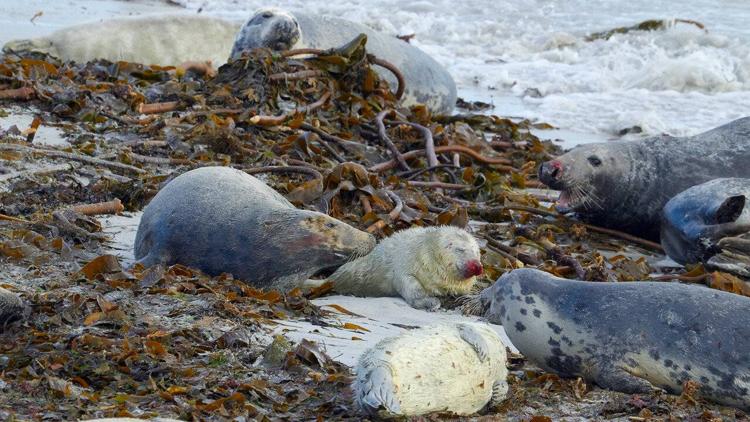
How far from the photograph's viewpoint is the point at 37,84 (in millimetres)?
7105

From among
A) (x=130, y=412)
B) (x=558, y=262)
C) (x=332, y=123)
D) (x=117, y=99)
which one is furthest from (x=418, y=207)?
(x=130, y=412)

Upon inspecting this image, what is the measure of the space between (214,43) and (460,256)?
247 inches

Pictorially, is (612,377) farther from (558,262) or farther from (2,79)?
(2,79)

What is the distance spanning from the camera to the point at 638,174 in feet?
22.6

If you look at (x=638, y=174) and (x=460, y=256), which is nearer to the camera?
(x=460, y=256)

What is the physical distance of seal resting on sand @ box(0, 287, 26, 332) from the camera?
3311 mm

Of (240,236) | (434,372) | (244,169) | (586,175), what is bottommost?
(586,175)

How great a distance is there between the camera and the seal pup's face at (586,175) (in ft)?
21.8

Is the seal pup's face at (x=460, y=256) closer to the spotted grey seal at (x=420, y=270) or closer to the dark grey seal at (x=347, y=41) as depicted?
the spotted grey seal at (x=420, y=270)

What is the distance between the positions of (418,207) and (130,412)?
9.80 ft

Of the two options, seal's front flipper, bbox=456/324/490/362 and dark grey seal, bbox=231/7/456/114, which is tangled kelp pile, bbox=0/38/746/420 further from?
dark grey seal, bbox=231/7/456/114

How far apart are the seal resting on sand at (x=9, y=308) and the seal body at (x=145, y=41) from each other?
629 centimetres

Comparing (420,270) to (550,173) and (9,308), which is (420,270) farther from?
(550,173)

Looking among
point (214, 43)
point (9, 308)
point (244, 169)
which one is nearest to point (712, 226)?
point (244, 169)
